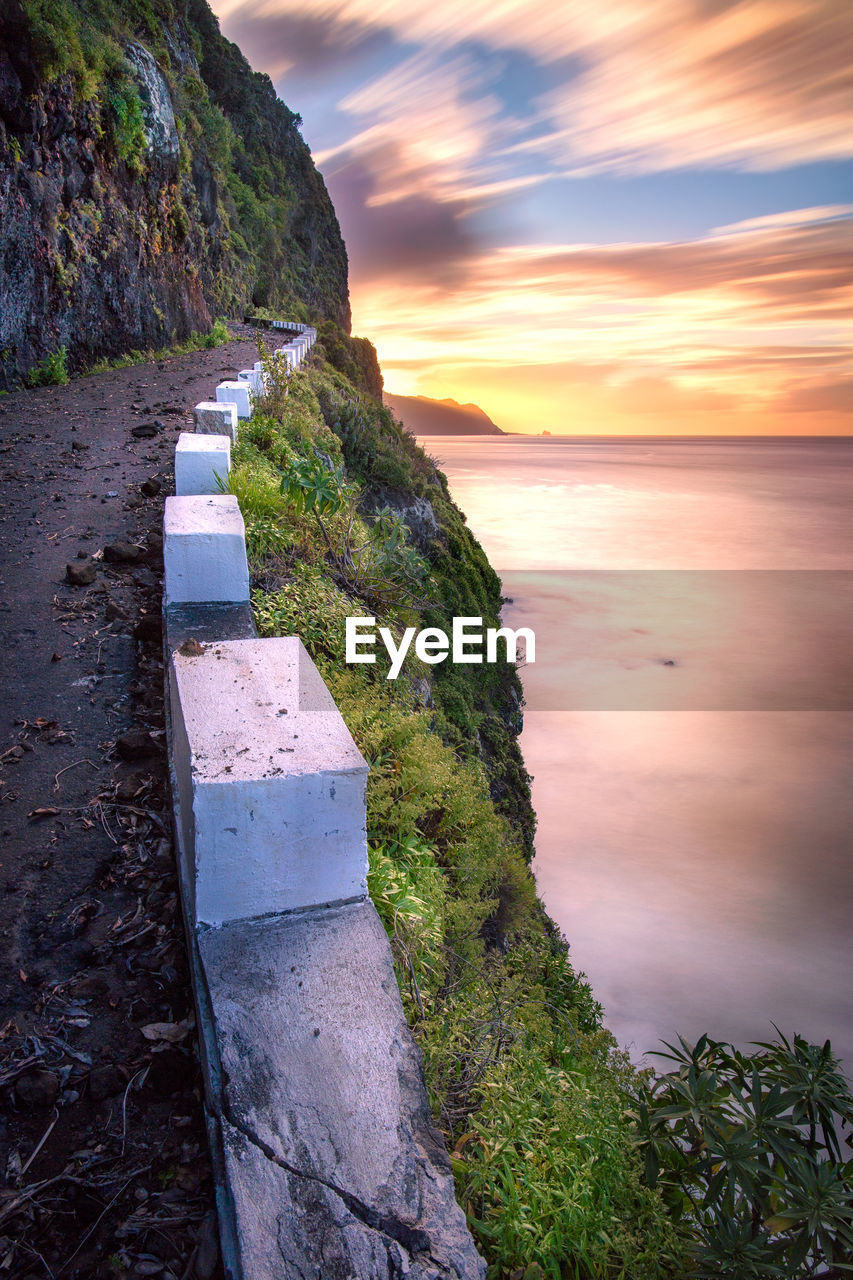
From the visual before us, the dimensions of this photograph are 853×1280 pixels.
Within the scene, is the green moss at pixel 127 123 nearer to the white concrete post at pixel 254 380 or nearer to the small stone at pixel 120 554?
the white concrete post at pixel 254 380

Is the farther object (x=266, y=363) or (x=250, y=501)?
(x=266, y=363)

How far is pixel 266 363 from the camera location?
1130 centimetres

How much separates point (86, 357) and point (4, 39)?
4780 mm

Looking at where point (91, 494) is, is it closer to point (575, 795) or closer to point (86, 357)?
point (86, 357)

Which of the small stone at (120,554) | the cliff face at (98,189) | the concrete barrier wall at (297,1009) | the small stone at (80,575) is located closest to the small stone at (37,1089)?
the concrete barrier wall at (297,1009)

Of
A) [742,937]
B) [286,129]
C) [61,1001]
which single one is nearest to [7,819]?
[61,1001]

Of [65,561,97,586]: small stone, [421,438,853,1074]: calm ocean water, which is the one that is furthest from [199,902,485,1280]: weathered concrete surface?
[421,438,853,1074]: calm ocean water

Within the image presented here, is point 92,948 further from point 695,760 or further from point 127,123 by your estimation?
point 695,760

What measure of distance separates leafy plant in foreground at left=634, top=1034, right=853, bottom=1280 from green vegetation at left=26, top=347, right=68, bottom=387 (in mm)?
13452

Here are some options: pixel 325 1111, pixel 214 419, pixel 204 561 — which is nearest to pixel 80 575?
pixel 204 561

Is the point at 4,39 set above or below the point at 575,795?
above

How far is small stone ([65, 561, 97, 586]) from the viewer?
16.0ft

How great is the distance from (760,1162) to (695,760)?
28.0 metres

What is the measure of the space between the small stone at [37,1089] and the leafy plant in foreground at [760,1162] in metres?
1.86
